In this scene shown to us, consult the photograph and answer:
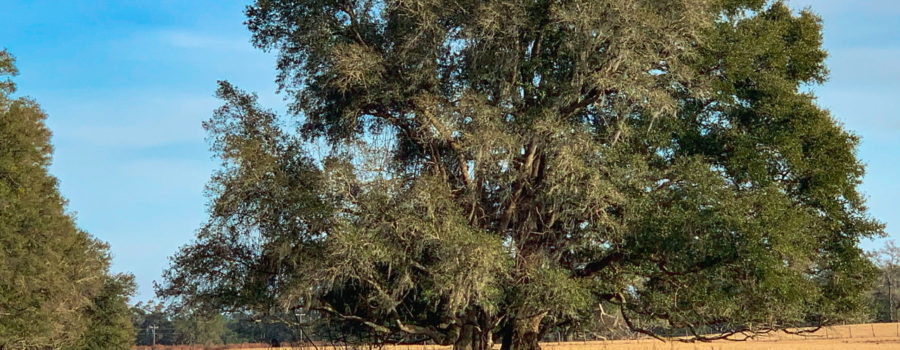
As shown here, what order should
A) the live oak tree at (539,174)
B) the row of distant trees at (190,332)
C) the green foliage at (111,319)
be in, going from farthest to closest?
the row of distant trees at (190,332) < the green foliage at (111,319) < the live oak tree at (539,174)

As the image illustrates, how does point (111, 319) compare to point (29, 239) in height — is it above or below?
below

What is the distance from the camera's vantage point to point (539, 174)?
58.2 ft

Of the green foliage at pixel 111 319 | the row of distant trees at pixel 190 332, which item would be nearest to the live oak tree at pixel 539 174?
Result: the green foliage at pixel 111 319

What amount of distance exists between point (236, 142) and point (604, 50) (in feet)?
23.2

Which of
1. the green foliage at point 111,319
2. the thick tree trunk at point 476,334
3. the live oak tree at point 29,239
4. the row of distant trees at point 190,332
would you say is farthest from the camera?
the row of distant trees at point 190,332

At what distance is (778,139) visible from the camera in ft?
56.9

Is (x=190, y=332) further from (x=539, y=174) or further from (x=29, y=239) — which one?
(x=539, y=174)

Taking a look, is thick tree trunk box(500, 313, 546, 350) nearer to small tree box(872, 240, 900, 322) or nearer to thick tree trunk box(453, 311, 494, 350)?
thick tree trunk box(453, 311, 494, 350)

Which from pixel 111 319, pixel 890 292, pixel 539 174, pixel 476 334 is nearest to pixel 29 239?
pixel 111 319

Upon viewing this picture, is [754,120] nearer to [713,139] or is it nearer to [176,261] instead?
[713,139]

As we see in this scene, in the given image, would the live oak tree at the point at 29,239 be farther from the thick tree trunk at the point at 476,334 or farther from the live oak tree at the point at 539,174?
the thick tree trunk at the point at 476,334

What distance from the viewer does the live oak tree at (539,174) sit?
53.0 ft

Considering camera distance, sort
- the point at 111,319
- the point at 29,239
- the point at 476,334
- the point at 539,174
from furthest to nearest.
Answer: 1. the point at 111,319
2. the point at 29,239
3. the point at 476,334
4. the point at 539,174

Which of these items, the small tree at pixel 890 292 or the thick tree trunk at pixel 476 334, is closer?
the thick tree trunk at pixel 476 334
